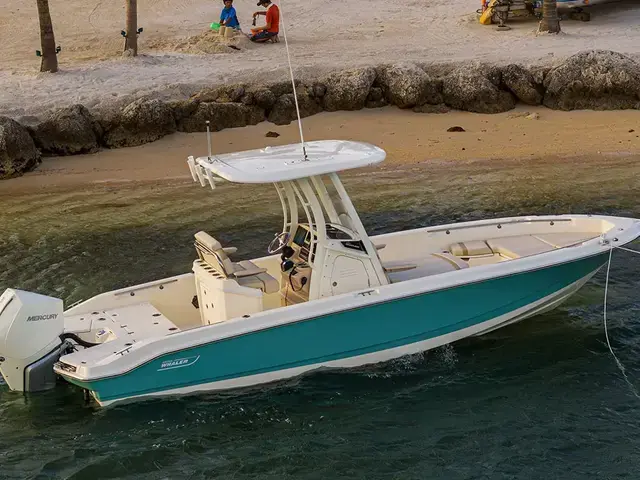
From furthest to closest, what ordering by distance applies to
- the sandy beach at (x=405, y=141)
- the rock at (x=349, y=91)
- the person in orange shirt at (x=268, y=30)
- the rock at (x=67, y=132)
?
the person in orange shirt at (x=268, y=30)
the rock at (x=349, y=91)
the rock at (x=67, y=132)
the sandy beach at (x=405, y=141)

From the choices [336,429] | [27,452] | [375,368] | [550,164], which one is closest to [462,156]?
[550,164]

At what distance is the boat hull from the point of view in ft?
29.7

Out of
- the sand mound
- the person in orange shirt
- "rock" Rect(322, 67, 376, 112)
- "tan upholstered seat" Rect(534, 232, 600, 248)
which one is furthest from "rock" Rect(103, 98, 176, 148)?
"tan upholstered seat" Rect(534, 232, 600, 248)

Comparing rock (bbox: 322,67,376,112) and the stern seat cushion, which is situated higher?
rock (bbox: 322,67,376,112)

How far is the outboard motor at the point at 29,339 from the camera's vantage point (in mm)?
8945

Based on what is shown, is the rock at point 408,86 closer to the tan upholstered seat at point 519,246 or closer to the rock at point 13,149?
the rock at point 13,149

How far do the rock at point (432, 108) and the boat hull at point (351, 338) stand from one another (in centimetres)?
927

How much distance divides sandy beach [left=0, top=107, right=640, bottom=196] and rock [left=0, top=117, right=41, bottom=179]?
8.0 inches

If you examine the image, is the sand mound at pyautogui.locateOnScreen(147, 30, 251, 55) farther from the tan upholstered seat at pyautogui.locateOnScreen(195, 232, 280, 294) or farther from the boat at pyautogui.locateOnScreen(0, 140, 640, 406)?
the tan upholstered seat at pyautogui.locateOnScreen(195, 232, 280, 294)

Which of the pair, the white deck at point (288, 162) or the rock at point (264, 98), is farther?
the rock at point (264, 98)

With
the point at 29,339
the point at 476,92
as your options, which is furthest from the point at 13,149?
the point at 29,339

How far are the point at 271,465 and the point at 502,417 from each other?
2063mm

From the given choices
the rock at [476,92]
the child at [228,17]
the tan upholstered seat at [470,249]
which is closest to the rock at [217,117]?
the rock at [476,92]

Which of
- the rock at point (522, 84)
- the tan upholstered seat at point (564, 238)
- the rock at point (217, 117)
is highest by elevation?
the rock at point (522, 84)
